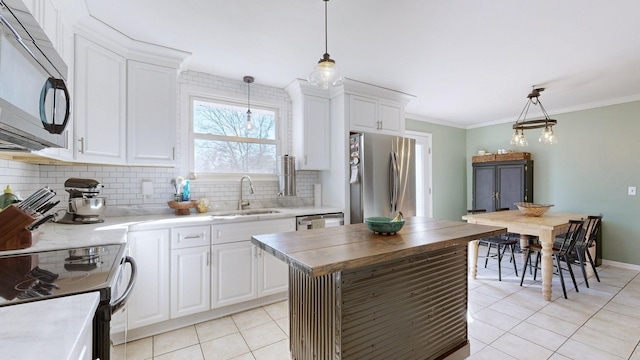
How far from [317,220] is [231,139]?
1.40 metres

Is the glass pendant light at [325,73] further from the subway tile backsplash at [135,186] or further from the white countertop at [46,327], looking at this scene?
the subway tile backsplash at [135,186]

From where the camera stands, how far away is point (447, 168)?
558cm

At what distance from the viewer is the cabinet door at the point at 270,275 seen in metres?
2.76

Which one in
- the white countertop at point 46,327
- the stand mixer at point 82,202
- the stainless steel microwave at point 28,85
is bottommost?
the white countertop at point 46,327

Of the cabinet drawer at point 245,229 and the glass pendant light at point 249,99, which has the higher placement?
the glass pendant light at point 249,99

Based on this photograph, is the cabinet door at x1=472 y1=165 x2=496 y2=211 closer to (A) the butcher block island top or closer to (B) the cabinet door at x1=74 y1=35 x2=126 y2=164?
(A) the butcher block island top

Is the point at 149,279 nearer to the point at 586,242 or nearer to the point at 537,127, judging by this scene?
the point at 537,127

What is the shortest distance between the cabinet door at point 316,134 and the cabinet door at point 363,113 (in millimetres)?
334

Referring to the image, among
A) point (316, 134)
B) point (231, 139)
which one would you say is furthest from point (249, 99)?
point (316, 134)

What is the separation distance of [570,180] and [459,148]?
6.14 ft

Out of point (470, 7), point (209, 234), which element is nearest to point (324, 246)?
point (209, 234)

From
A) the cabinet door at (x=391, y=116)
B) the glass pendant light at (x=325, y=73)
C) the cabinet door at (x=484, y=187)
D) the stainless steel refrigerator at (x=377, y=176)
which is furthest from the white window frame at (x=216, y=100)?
the cabinet door at (x=484, y=187)

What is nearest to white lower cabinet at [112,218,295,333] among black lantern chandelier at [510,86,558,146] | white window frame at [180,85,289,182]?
white window frame at [180,85,289,182]

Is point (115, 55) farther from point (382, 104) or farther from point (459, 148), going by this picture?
point (459, 148)
